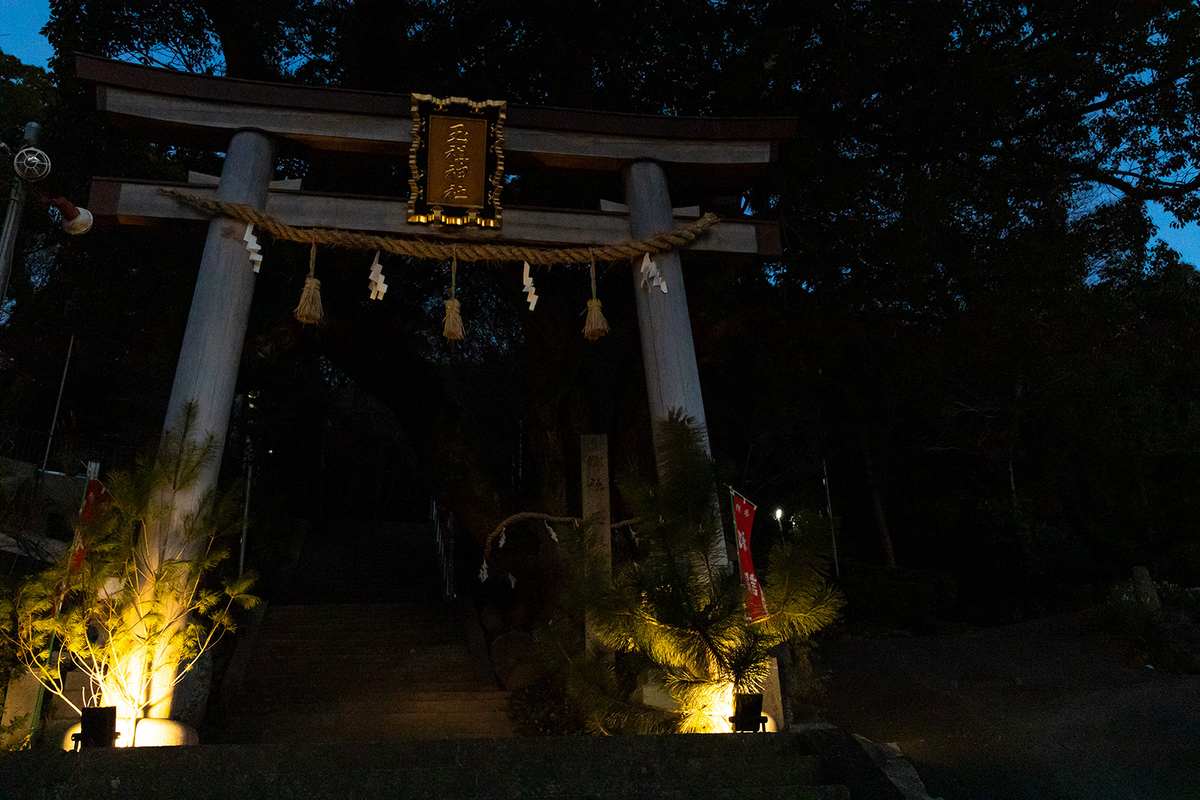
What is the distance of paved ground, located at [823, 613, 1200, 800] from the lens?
511 cm

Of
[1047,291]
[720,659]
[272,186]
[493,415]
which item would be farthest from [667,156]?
[493,415]

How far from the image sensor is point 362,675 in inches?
296

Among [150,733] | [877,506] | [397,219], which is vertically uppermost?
[397,219]

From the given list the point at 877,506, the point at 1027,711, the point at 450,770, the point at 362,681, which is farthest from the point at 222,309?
the point at 877,506

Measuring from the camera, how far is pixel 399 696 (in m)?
6.89

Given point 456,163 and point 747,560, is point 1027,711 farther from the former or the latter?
point 456,163

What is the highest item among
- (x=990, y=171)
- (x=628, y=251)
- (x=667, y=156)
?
(x=990, y=171)

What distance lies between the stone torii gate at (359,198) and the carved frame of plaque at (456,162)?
101 mm

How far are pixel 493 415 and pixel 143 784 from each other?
11.7 meters

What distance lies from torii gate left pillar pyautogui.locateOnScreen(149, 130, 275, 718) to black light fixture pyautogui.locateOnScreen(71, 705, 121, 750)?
1.12 meters

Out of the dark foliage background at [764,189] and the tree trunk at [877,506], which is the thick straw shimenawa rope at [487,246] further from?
the tree trunk at [877,506]

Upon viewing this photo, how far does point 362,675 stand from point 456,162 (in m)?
4.94

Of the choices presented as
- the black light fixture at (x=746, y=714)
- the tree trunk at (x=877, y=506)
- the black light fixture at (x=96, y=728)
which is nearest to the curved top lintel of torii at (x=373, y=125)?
the black light fixture at (x=96, y=728)

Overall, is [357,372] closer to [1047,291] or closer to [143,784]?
[143,784]
